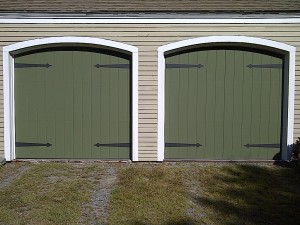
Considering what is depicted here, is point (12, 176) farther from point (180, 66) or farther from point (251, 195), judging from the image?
point (251, 195)

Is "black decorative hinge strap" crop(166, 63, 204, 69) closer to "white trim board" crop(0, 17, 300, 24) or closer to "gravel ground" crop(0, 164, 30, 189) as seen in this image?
"white trim board" crop(0, 17, 300, 24)

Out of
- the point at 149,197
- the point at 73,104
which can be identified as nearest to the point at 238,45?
the point at 73,104

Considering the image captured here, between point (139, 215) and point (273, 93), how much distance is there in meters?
4.16

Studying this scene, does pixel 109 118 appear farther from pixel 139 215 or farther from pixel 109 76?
pixel 139 215

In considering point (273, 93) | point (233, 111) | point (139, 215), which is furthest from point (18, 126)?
point (273, 93)

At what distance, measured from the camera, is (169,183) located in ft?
18.7

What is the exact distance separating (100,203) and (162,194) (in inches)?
36.1

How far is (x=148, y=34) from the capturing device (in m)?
6.92

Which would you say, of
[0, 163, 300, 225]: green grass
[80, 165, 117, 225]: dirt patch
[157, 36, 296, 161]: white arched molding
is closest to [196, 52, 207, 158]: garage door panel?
[157, 36, 296, 161]: white arched molding

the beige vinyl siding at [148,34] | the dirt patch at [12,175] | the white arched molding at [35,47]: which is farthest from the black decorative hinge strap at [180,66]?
the dirt patch at [12,175]

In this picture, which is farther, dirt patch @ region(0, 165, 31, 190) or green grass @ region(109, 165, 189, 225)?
dirt patch @ region(0, 165, 31, 190)

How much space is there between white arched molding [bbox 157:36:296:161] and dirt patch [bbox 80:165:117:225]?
1.44 meters

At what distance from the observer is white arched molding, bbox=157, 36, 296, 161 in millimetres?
6863

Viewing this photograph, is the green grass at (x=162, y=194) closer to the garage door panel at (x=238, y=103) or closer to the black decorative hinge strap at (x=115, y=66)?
the garage door panel at (x=238, y=103)
